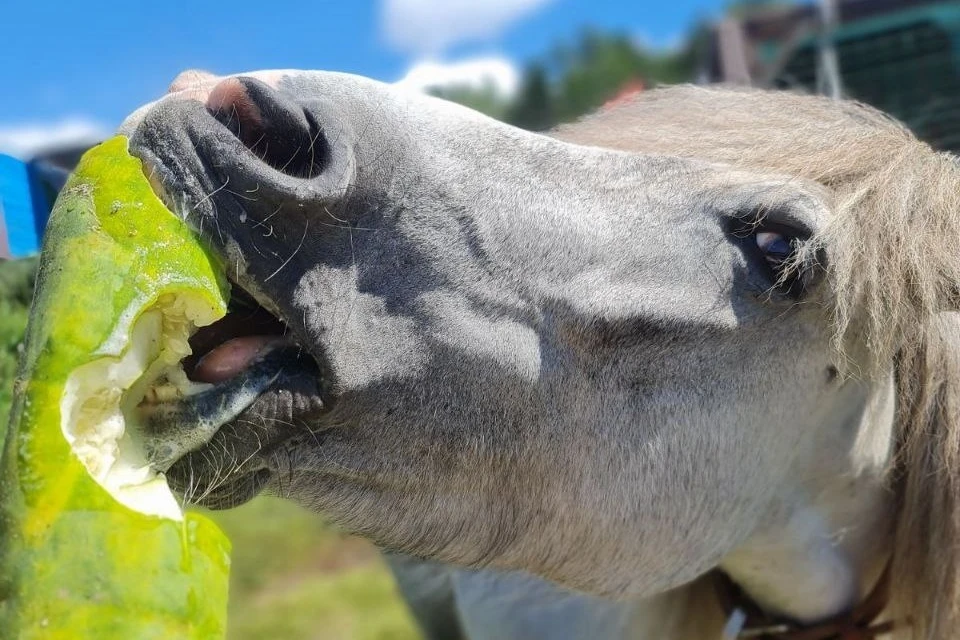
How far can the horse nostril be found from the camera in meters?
1.13

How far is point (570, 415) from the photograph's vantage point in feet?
4.73

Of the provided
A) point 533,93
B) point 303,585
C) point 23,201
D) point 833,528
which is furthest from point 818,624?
point 533,93

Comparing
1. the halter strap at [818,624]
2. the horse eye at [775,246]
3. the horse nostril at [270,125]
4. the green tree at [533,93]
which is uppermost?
the horse nostril at [270,125]

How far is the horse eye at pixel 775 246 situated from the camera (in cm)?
148

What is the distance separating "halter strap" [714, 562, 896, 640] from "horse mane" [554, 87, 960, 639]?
43 mm

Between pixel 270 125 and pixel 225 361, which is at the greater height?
pixel 270 125

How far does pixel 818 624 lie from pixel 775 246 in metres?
0.93

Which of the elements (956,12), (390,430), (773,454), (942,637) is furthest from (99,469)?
(956,12)

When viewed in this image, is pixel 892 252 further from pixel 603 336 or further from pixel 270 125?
pixel 270 125

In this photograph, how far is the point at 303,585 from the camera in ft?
25.3

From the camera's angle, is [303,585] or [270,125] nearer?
[270,125]

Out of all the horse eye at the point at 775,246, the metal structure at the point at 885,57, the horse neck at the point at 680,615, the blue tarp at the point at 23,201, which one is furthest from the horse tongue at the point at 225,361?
the metal structure at the point at 885,57

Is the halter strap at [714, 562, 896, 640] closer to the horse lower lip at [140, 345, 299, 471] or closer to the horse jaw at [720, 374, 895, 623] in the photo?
the horse jaw at [720, 374, 895, 623]

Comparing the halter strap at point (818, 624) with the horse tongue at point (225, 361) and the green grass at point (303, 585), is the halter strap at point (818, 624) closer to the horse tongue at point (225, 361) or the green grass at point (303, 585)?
the horse tongue at point (225, 361)
